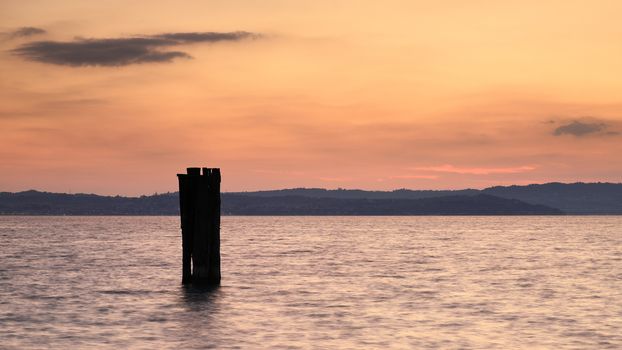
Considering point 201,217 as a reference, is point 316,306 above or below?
below

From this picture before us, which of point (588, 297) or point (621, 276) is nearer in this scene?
point (588, 297)

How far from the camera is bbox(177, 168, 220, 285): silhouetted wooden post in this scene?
30.5 meters

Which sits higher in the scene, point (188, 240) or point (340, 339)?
point (188, 240)

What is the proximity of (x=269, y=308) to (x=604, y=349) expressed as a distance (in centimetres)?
1139

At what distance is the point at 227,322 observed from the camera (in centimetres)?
2620

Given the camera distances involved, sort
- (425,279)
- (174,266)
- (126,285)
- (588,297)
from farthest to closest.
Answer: (174,266), (425,279), (126,285), (588,297)

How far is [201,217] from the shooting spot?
99.8ft

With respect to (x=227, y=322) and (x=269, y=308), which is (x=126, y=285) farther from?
(x=227, y=322)

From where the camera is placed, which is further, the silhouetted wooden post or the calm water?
the silhouetted wooden post

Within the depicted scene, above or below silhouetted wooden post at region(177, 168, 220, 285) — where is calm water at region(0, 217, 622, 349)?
below

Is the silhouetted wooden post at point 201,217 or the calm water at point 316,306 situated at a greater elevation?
the silhouetted wooden post at point 201,217

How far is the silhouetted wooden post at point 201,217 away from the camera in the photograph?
30469mm

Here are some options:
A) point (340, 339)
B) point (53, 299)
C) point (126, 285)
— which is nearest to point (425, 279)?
point (126, 285)

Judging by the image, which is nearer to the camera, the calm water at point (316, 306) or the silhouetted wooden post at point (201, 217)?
the calm water at point (316, 306)
